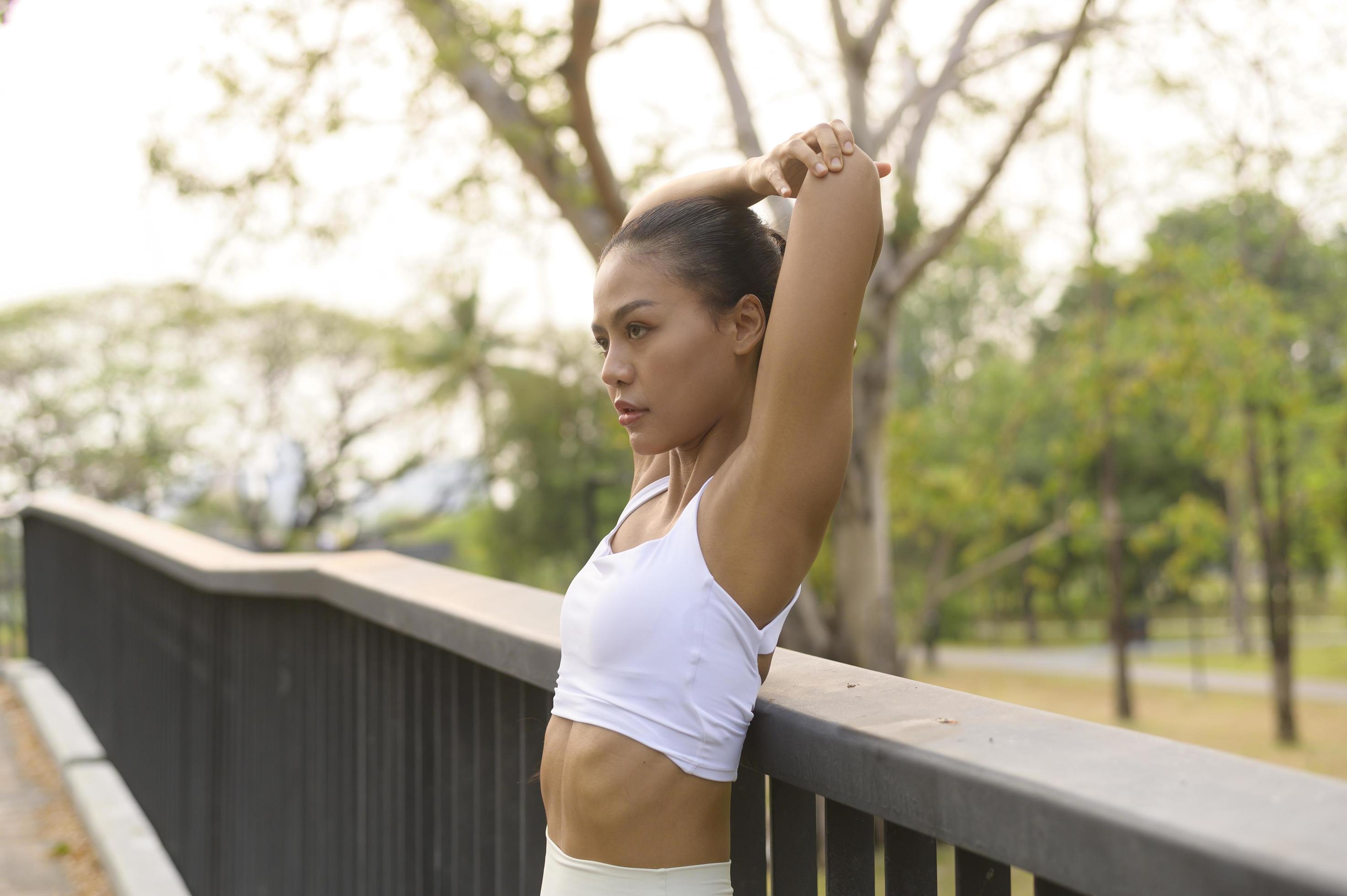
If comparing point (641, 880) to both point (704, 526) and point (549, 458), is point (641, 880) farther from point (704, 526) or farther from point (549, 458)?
point (549, 458)

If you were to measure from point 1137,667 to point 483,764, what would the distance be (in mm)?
38270

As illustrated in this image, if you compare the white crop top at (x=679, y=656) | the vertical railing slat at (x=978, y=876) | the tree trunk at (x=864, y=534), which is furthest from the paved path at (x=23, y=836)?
the tree trunk at (x=864, y=534)

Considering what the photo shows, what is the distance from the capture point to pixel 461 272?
40.7 feet

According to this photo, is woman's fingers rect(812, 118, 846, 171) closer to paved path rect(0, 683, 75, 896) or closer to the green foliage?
paved path rect(0, 683, 75, 896)

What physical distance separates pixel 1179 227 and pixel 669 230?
95.2ft

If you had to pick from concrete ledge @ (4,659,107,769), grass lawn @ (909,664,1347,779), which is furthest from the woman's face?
grass lawn @ (909,664,1347,779)

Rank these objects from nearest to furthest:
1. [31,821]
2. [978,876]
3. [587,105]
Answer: [978,876]
[31,821]
[587,105]

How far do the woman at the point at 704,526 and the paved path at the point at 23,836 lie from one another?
3.55 m

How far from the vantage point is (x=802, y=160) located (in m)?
1.46

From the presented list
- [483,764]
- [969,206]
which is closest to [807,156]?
[483,764]

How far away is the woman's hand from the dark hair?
0.21ft

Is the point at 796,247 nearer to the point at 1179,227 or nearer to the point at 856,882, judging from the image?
the point at 856,882

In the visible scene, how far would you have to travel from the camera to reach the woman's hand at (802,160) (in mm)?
1443

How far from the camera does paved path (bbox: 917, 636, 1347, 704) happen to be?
30312mm
